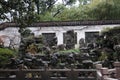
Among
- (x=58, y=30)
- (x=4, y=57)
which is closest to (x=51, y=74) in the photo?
(x=4, y=57)

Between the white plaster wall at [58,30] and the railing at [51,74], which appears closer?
the railing at [51,74]

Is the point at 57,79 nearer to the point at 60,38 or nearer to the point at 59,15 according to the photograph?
the point at 60,38

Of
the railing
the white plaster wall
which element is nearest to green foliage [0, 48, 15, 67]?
the railing

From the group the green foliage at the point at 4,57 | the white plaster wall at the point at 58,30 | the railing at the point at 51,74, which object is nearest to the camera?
the railing at the point at 51,74

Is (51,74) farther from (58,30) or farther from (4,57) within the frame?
(58,30)

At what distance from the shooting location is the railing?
1166 centimetres

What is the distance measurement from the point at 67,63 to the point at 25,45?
3.98 meters

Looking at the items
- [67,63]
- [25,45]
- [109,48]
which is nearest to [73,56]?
[67,63]

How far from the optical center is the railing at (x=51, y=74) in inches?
459

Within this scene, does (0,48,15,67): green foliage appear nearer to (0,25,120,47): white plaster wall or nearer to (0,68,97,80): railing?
(0,68,97,80): railing

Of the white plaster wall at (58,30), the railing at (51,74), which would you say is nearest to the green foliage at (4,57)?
the railing at (51,74)

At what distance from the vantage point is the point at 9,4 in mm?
10789

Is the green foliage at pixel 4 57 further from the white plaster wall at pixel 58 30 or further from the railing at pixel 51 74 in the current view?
the white plaster wall at pixel 58 30

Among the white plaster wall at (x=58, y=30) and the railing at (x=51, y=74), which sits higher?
the white plaster wall at (x=58, y=30)
